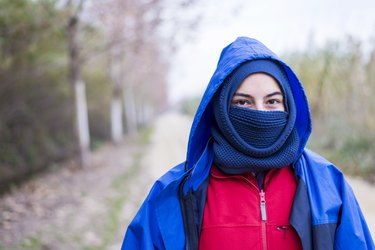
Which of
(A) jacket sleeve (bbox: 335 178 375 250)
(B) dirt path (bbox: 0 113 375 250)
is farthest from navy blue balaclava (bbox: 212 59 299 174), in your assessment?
(B) dirt path (bbox: 0 113 375 250)

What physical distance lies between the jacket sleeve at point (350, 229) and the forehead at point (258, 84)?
0.58m

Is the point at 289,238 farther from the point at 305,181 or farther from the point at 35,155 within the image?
the point at 35,155

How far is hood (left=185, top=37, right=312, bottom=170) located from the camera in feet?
5.42

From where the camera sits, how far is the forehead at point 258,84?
1.64 metres

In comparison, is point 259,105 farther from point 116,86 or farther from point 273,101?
point 116,86

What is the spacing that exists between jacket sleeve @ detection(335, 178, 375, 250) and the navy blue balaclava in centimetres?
31

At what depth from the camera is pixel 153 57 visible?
60.3 feet

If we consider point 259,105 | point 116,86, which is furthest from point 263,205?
point 116,86

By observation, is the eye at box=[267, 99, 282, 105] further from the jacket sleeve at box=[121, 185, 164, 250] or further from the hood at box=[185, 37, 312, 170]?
the jacket sleeve at box=[121, 185, 164, 250]

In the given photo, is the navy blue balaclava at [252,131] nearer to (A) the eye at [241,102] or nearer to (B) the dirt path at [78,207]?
(A) the eye at [241,102]

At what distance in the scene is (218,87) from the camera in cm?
167

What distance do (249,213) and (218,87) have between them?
1.90 feet

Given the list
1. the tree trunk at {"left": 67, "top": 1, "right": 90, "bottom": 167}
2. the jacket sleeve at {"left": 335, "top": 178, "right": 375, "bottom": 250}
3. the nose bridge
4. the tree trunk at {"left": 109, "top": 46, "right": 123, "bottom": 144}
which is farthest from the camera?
the tree trunk at {"left": 109, "top": 46, "right": 123, "bottom": 144}

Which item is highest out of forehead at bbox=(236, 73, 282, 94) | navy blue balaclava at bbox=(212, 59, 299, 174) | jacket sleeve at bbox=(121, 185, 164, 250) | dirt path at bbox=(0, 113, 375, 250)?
forehead at bbox=(236, 73, 282, 94)
